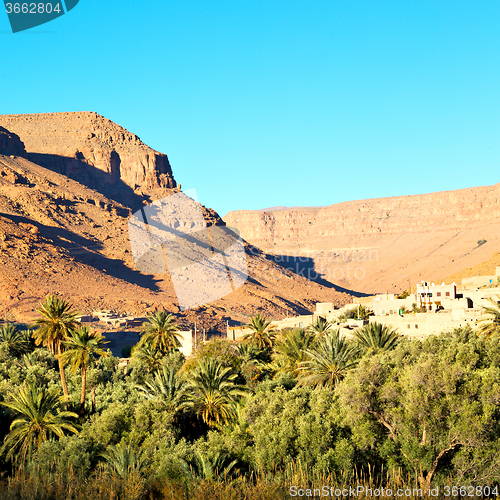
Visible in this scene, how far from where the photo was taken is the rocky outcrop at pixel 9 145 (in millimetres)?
129425

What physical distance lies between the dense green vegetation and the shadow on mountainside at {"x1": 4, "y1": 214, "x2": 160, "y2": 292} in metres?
67.1

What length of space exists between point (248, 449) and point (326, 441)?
3126mm

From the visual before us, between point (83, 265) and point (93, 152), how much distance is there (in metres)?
69.3

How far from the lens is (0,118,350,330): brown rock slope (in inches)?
3216

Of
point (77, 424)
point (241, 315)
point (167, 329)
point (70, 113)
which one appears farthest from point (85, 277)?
point (70, 113)

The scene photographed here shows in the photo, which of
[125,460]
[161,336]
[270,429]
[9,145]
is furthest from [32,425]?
[9,145]

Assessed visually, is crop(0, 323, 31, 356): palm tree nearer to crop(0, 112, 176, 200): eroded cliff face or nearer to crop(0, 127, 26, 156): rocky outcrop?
crop(0, 127, 26, 156): rocky outcrop

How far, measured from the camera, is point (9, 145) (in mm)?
132250

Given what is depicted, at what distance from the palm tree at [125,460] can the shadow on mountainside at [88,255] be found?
241 ft

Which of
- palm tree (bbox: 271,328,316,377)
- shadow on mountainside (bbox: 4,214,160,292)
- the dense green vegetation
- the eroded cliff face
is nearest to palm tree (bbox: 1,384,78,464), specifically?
the dense green vegetation

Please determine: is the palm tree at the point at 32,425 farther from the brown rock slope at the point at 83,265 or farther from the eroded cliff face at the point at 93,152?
the eroded cliff face at the point at 93,152

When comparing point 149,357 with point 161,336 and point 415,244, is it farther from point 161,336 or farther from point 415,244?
point 415,244

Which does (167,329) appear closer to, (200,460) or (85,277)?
(200,460)

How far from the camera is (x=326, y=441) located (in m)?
21.1
